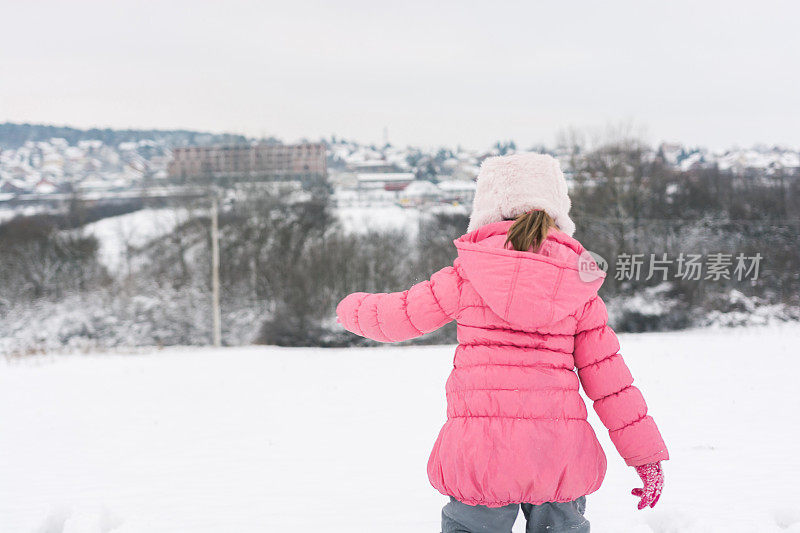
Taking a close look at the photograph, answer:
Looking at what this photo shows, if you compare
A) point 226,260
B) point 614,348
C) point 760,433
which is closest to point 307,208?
point 226,260

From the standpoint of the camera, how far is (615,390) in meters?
1.62

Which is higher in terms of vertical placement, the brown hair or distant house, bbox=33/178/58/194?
the brown hair

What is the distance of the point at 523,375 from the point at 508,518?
1.27ft

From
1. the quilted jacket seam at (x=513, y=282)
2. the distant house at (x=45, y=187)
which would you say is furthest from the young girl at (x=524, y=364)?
the distant house at (x=45, y=187)

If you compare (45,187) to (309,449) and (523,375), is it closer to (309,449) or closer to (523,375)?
(309,449)

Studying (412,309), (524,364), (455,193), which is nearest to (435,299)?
(412,309)

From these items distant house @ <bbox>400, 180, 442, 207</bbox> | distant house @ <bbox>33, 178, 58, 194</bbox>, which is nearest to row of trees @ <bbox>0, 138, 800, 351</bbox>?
distant house @ <bbox>400, 180, 442, 207</bbox>

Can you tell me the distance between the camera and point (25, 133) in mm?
51375

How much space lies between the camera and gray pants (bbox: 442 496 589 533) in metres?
1.57

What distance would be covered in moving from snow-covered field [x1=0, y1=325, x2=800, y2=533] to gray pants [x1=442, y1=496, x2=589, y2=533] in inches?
72.8

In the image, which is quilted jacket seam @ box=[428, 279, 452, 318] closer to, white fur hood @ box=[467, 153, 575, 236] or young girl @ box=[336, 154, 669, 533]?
young girl @ box=[336, 154, 669, 533]

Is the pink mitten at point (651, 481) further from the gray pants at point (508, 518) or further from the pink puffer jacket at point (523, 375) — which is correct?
the gray pants at point (508, 518)

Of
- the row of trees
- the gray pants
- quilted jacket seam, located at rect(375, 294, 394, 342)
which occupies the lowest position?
the row of trees

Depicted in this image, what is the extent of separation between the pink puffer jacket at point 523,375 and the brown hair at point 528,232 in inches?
1.3
